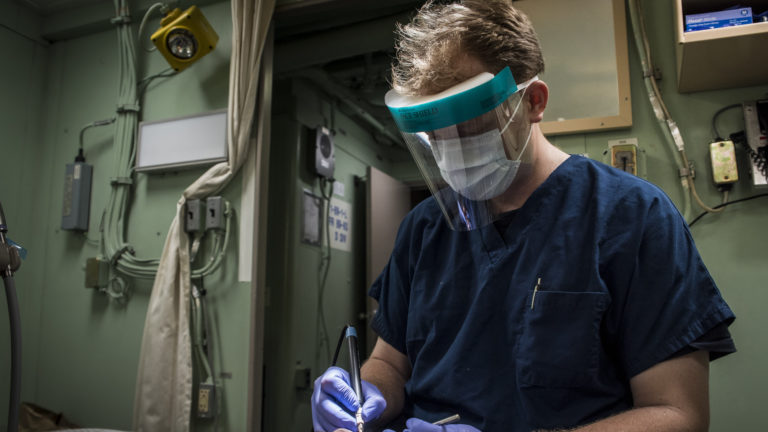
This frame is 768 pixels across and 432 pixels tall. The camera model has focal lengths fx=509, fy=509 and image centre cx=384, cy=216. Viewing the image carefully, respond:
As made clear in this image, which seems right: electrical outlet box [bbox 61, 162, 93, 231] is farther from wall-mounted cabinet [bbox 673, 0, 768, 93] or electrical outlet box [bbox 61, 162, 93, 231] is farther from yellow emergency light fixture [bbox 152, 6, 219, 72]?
wall-mounted cabinet [bbox 673, 0, 768, 93]

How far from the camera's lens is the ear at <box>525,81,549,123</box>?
100 centimetres

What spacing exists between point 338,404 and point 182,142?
5.78 feet

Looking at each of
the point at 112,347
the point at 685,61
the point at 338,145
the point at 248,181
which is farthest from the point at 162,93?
the point at 685,61

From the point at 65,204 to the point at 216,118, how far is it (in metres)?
0.95

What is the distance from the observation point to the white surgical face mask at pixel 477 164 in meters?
0.96

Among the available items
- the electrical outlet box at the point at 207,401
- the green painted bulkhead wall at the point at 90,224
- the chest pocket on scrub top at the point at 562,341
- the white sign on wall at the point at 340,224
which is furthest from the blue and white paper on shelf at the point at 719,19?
the white sign on wall at the point at 340,224

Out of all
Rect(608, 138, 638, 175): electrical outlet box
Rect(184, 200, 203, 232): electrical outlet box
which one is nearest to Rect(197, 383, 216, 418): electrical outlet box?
Rect(184, 200, 203, 232): electrical outlet box

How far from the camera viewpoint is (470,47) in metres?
0.96

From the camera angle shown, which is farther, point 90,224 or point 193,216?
point 90,224

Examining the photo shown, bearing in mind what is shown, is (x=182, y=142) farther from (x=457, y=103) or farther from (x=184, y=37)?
(x=457, y=103)

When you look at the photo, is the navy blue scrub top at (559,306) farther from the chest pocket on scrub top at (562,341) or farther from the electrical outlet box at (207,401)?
the electrical outlet box at (207,401)

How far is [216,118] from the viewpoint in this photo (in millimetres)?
2344

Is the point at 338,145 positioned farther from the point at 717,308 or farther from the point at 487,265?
the point at 717,308

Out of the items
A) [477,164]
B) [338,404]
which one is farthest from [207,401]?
[477,164]
